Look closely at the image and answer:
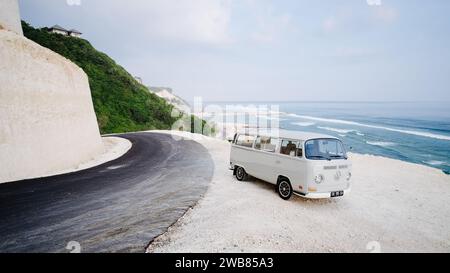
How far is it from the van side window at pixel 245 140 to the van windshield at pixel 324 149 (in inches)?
110

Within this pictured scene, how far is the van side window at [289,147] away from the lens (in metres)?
8.25

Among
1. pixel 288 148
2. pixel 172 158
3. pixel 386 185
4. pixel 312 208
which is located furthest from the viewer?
pixel 172 158

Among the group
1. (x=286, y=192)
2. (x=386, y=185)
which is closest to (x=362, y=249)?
(x=286, y=192)

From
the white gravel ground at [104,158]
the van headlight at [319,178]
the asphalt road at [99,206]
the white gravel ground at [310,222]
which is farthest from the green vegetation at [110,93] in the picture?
the van headlight at [319,178]

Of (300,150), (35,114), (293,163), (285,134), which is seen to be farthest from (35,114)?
(300,150)

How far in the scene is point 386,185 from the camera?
37.4 feet

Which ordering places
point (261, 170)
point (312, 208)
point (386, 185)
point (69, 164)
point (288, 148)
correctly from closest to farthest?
1. point (312, 208)
2. point (288, 148)
3. point (261, 170)
4. point (386, 185)
5. point (69, 164)

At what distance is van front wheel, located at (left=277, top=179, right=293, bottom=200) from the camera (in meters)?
8.43

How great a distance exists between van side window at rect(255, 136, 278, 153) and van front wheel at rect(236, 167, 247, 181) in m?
1.63

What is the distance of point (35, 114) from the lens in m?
12.4

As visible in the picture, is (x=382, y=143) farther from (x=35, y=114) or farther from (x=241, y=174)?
(x=35, y=114)

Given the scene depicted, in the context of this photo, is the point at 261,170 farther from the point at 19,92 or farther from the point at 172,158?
Answer: the point at 19,92

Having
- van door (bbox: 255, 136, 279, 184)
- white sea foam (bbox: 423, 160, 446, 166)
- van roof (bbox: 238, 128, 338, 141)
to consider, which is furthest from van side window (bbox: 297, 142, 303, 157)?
white sea foam (bbox: 423, 160, 446, 166)
